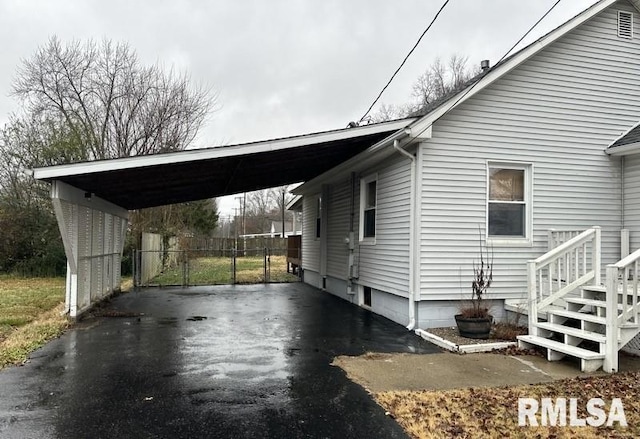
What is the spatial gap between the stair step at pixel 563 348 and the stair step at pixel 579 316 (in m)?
0.35

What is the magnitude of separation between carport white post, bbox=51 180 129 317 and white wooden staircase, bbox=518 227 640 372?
7.27 metres

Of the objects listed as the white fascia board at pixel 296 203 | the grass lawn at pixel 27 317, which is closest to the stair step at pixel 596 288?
the grass lawn at pixel 27 317

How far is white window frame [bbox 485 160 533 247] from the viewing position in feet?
24.3

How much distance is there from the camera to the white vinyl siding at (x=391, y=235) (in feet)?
24.8

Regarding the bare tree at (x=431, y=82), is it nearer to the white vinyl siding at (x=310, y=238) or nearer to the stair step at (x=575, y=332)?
the white vinyl siding at (x=310, y=238)

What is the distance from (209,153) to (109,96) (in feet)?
55.3

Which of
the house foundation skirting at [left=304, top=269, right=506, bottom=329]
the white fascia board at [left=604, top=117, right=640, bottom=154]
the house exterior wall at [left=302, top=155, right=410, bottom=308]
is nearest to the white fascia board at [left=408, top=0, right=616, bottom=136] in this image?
the house exterior wall at [left=302, top=155, right=410, bottom=308]

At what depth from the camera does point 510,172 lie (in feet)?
25.2

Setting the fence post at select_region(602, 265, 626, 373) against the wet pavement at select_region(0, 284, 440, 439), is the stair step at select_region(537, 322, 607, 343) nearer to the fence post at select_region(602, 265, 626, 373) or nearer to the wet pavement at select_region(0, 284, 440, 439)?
the fence post at select_region(602, 265, 626, 373)

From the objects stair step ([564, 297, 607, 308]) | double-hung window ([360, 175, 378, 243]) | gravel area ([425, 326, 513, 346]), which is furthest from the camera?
double-hung window ([360, 175, 378, 243])

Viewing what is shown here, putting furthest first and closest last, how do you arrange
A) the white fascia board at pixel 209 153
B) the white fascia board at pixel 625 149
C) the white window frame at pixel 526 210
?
the white window frame at pixel 526 210 → the white fascia board at pixel 625 149 → the white fascia board at pixel 209 153

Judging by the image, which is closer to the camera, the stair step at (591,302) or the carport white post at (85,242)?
the stair step at (591,302)

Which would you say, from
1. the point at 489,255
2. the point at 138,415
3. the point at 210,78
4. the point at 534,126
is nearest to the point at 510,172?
the point at 534,126

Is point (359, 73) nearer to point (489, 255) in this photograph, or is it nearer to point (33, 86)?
point (489, 255)
